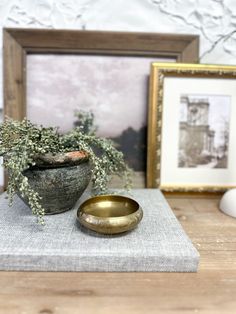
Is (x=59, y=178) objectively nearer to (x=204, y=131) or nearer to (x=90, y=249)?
(x=90, y=249)

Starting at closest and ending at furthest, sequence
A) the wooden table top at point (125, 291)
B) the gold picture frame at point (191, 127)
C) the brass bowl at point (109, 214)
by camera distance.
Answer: the wooden table top at point (125, 291)
the brass bowl at point (109, 214)
the gold picture frame at point (191, 127)

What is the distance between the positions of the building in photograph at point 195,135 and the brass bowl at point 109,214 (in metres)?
0.27

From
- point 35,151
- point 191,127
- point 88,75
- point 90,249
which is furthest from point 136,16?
point 90,249

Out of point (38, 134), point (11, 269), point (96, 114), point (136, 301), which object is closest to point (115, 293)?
point (136, 301)

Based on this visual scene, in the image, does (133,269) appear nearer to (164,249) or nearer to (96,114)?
(164,249)

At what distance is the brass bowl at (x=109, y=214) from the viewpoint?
51 cm

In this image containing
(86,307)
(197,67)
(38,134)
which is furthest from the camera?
(197,67)

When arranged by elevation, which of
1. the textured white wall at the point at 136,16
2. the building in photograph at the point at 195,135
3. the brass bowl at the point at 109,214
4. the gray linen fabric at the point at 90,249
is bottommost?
the gray linen fabric at the point at 90,249

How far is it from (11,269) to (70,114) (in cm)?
46

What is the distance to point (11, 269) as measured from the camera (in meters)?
0.48

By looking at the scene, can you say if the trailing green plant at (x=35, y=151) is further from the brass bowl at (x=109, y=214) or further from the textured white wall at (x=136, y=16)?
the textured white wall at (x=136, y=16)

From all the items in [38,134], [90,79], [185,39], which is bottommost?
[38,134]

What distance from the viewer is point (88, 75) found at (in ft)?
2.72

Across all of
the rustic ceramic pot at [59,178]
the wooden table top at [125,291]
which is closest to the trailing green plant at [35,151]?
the rustic ceramic pot at [59,178]
